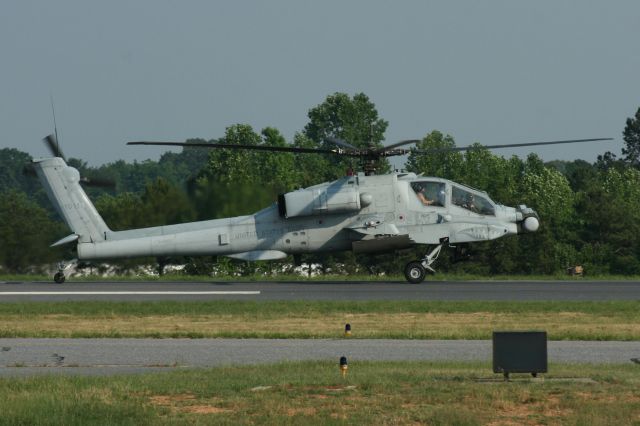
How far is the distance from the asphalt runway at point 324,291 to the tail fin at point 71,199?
1.88 meters

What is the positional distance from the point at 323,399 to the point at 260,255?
23.2 metres

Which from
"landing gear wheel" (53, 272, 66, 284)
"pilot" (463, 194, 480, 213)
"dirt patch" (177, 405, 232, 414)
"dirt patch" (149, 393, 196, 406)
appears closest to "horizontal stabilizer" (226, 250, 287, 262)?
"landing gear wheel" (53, 272, 66, 284)

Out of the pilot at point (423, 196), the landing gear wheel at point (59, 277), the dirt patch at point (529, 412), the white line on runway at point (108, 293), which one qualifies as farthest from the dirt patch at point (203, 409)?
the landing gear wheel at point (59, 277)

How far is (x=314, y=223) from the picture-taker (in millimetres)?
39000

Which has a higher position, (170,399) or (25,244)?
(25,244)

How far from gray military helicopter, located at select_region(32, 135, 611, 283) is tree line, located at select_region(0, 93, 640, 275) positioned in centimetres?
186

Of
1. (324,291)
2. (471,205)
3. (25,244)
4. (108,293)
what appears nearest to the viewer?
(108,293)

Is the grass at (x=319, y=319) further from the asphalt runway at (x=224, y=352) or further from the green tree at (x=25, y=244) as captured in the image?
the green tree at (x=25, y=244)

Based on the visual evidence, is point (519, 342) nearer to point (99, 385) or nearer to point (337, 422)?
point (337, 422)

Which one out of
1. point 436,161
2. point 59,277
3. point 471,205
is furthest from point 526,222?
point 436,161

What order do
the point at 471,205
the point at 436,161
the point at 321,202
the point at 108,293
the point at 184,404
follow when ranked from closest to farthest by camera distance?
1. the point at 184,404
2. the point at 108,293
3. the point at 321,202
4. the point at 471,205
5. the point at 436,161

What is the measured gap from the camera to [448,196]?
127ft

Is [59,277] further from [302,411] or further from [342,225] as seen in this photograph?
[302,411]

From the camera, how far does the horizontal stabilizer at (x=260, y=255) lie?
3897 cm
